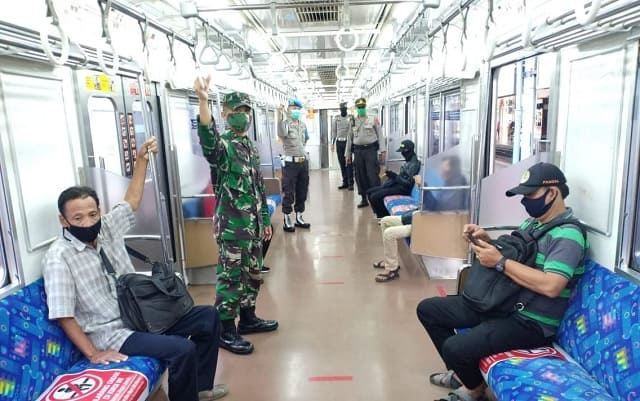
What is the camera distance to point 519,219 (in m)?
3.19

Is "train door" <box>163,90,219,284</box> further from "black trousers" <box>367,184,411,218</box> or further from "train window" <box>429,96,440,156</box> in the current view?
"train window" <box>429,96,440,156</box>

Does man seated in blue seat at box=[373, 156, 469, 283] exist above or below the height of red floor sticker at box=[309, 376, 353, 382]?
above

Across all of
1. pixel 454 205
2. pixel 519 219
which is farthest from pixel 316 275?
pixel 519 219

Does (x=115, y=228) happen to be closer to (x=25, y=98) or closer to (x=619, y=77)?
(x=25, y=98)

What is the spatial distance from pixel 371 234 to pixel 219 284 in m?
3.51

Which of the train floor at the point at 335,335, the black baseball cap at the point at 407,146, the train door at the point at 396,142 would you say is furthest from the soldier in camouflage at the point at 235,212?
the train door at the point at 396,142

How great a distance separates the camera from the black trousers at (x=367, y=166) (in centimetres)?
748

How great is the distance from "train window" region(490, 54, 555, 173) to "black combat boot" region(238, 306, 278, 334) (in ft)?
8.00

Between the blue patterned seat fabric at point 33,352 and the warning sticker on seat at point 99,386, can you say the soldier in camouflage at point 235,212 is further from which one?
the warning sticker on seat at point 99,386

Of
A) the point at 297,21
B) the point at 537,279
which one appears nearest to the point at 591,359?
the point at 537,279

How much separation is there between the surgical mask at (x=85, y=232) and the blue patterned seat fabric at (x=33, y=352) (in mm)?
331

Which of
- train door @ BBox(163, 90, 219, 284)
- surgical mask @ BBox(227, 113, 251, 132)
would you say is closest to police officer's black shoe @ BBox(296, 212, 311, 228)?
Answer: train door @ BBox(163, 90, 219, 284)

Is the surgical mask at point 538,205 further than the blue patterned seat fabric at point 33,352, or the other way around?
the surgical mask at point 538,205

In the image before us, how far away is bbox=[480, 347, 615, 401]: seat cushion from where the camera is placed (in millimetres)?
1868
